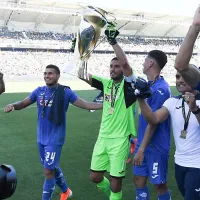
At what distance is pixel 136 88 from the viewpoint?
112 inches

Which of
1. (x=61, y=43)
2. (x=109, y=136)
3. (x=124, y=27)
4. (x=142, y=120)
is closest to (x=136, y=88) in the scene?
(x=142, y=120)

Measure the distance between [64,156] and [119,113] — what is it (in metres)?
3.11

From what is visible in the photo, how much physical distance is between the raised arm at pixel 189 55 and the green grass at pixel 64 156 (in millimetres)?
2599

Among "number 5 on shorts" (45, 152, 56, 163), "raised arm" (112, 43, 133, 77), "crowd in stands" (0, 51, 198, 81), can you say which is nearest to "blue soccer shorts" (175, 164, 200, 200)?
"raised arm" (112, 43, 133, 77)

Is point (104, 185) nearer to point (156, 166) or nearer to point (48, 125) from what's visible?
point (156, 166)

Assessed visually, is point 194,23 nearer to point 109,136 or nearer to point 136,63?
point 109,136

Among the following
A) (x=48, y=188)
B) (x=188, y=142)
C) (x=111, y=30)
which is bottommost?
(x=48, y=188)

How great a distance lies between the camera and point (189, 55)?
7.75 feet

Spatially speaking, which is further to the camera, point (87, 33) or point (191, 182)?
point (87, 33)

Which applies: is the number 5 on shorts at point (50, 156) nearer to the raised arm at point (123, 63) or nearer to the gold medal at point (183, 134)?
the raised arm at point (123, 63)

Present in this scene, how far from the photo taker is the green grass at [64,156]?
195 inches

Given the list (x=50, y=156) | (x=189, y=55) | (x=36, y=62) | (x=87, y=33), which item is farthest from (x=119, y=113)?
(x=36, y=62)

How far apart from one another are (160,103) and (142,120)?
0.31 metres

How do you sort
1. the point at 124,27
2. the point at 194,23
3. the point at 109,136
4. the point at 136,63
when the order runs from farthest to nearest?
the point at 124,27 → the point at 136,63 → the point at 109,136 → the point at 194,23
